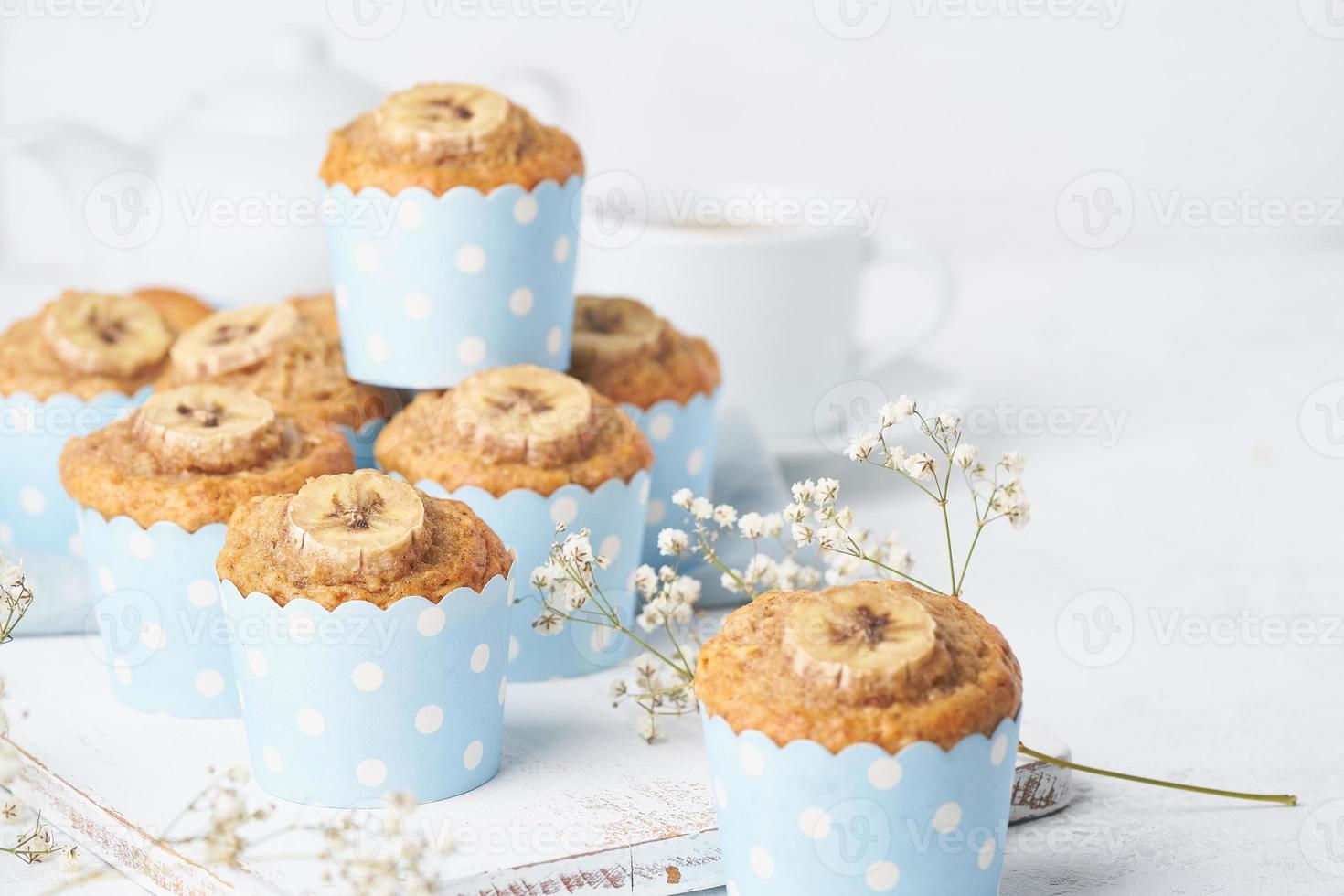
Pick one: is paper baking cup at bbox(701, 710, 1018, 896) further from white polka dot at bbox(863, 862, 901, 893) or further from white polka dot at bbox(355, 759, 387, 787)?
white polka dot at bbox(355, 759, 387, 787)

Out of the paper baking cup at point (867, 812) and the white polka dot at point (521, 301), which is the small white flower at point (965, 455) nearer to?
the paper baking cup at point (867, 812)

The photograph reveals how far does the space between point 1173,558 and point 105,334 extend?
142 centimetres

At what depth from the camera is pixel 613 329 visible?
76.0 inches

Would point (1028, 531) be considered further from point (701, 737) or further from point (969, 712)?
point (969, 712)

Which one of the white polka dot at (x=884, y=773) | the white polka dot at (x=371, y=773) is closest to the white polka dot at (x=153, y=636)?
the white polka dot at (x=371, y=773)

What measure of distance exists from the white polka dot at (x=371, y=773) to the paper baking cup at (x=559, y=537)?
26cm

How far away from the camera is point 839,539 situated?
1.40m

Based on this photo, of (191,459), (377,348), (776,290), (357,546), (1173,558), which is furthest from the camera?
(776,290)

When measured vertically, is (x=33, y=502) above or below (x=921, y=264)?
below

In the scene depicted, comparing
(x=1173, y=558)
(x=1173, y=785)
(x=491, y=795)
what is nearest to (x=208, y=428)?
(x=491, y=795)

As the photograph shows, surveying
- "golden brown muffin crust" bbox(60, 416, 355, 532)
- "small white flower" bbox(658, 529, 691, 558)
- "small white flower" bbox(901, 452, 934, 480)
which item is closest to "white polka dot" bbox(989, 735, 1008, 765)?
"small white flower" bbox(901, 452, 934, 480)

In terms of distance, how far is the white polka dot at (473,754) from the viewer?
4.51 ft

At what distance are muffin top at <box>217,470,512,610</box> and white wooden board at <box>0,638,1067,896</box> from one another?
0.20 m

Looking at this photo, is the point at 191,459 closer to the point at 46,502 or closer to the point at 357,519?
the point at 357,519
